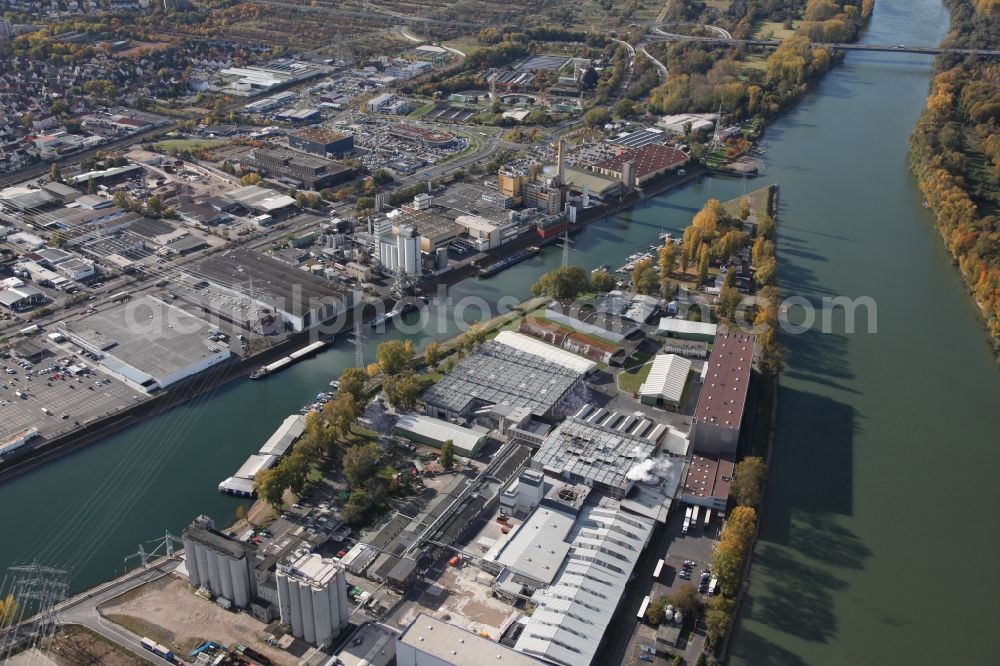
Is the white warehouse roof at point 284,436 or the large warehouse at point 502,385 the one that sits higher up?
the large warehouse at point 502,385

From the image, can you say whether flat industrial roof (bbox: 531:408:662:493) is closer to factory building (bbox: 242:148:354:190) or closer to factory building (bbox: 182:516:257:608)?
factory building (bbox: 182:516:257:608)

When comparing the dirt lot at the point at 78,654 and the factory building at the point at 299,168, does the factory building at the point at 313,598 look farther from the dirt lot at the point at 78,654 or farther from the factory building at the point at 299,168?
the factory building at the point at 299,168

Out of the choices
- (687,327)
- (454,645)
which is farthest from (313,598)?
(687,327)

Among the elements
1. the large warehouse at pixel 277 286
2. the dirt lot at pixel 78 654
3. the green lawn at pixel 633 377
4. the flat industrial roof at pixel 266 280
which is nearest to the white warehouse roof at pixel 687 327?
the green lawn at pixel 633 377

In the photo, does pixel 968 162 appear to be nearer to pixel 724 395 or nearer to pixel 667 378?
pixel 667 378

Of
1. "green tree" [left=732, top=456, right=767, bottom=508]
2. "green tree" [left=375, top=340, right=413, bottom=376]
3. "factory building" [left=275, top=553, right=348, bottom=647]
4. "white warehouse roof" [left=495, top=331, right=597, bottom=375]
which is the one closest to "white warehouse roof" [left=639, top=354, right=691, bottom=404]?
"white warehouse roof" [left=495, top=331, right=597, bottom=375]

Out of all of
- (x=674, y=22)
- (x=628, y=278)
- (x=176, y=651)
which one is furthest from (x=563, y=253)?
(x=674, y=22)
